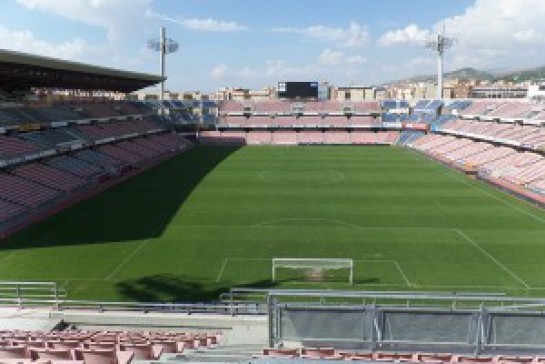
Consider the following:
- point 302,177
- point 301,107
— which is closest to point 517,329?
point 302,177

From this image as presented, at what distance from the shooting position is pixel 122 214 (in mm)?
40344

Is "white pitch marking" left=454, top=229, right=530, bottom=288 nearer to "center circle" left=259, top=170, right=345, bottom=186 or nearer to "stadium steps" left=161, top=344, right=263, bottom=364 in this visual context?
"stadium steps" left=161, top=344, right=263, bottom=364

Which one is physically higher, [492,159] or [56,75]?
[56,75]

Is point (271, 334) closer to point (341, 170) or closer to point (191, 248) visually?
point (191, 248)

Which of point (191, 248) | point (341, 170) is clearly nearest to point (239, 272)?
point (191, 248)

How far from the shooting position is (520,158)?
5781 centimetres

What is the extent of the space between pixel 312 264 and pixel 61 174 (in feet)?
102

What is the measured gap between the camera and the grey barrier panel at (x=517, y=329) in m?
9.77

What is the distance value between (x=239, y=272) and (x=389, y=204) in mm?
19899

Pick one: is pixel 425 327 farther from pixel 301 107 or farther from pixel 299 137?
pixel 301 107

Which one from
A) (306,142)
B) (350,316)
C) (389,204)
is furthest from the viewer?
(306,142)

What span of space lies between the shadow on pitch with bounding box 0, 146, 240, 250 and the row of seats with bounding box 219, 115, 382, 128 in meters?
40.8

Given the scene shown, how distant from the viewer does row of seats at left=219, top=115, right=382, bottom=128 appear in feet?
326

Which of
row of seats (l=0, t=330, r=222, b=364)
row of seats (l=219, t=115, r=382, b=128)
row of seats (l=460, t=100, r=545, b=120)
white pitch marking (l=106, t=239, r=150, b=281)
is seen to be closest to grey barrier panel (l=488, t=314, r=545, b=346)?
row of seats (l=0, t=330, r=222, b=364)
